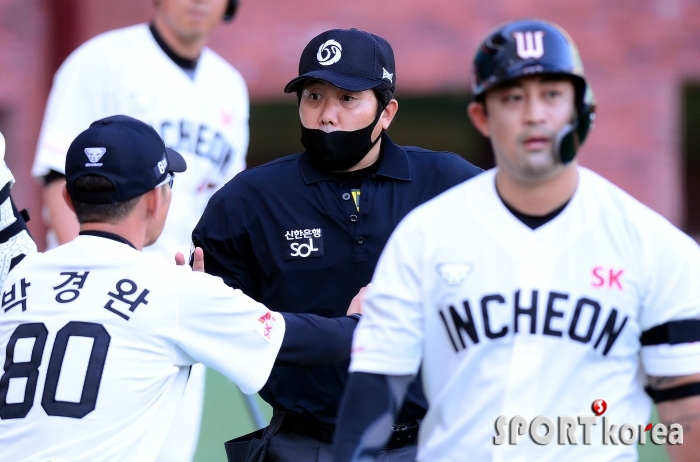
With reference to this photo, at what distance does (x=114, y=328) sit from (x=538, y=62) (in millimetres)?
1406

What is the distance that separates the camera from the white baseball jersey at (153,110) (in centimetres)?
534

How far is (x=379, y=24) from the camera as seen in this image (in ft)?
35.6

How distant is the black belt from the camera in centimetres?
382

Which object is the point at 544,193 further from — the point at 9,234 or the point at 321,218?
the point at 9,234

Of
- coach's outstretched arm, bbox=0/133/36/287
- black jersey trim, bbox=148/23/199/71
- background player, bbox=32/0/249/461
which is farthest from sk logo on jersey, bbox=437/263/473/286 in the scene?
black jersey trim, bbox=148/23/199/71

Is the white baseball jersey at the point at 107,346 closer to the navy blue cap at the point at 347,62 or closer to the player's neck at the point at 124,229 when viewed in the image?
the player's neck at the point at 124,229

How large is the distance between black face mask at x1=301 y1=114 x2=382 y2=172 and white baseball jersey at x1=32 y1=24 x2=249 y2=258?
5.01 feet

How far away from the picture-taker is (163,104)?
5.43 meters

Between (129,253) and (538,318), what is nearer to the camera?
(538,318)

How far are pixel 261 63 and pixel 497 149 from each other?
8249 millimetres

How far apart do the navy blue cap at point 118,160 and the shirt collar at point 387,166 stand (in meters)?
0.62

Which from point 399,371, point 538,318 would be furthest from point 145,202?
point 538,318

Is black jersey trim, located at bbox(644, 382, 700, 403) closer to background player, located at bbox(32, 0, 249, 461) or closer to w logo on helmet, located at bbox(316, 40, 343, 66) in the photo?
w logo on helmet, located at bbox(316, 40, 343, 66)

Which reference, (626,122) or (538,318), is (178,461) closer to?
(538,318)
